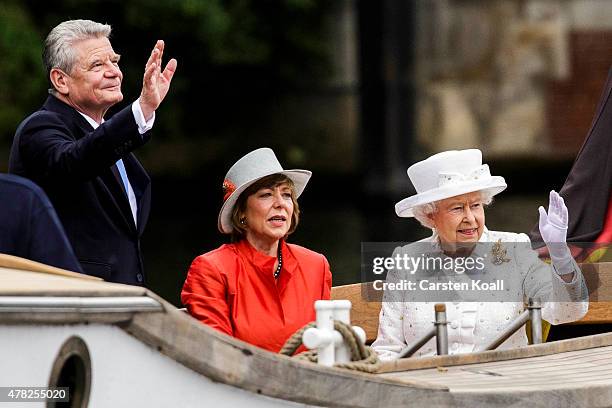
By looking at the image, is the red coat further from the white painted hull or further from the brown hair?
the white painted hull

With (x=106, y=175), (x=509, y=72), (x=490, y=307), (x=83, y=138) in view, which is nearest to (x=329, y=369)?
(x=490, y=307)

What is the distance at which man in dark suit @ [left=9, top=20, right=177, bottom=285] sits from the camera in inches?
164

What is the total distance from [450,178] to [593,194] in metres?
1.00

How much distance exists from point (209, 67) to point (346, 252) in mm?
6570

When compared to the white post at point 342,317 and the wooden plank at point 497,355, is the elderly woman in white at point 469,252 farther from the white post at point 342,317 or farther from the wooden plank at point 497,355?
the white post at point 342,317

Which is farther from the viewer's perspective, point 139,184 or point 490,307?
point 139,184

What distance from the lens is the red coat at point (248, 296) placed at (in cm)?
432

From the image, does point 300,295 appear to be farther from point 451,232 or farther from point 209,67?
point 209,67

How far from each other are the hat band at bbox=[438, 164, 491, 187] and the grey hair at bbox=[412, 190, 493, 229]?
49mm

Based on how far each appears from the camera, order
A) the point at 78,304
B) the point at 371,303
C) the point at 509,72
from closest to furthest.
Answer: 1. the point at 78,304
2. the point at 371,303
3. the point at 509,72

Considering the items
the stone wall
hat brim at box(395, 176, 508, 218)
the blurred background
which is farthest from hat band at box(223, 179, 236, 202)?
the stone wall

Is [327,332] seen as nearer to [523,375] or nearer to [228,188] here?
[523,375]

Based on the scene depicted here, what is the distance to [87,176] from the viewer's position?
4.17 metres

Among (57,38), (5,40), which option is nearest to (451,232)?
(57,38)
